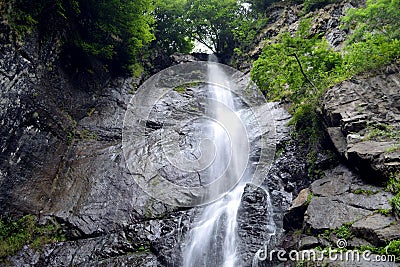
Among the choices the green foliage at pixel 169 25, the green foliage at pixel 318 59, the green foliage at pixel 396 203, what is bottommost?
the green foliage at pixel 396 203

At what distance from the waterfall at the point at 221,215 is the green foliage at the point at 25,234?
10.7 ft

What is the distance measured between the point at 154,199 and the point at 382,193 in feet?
17.7

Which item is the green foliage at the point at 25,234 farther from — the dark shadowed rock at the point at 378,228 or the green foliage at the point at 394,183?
the green foliage at the point at 394,183

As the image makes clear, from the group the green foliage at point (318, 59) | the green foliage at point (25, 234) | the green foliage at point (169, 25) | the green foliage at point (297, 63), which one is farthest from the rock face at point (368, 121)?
the green foliage at point (169, 25)

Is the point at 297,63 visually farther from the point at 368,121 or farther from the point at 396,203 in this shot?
the point at 396,203

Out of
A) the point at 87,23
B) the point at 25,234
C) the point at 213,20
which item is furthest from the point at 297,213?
the point at 213,20

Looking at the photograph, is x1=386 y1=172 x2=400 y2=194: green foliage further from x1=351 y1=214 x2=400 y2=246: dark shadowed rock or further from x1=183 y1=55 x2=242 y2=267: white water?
x1=183 y1=55 x2=242 y2=267: white water

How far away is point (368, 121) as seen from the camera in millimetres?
5836

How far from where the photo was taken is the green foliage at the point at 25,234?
6656mm

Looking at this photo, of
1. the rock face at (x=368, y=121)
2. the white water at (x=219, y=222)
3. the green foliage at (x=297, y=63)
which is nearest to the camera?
the rock face at (x=368, y=121)

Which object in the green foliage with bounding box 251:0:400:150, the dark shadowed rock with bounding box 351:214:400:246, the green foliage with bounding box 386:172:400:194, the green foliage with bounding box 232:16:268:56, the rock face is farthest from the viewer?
the green foliage with bounding box 232:16:268:56

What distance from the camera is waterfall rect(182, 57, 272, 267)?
6316mm

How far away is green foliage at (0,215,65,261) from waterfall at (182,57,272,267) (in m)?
3.25

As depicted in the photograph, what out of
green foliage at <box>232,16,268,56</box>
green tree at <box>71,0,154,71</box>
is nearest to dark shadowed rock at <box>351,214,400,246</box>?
green tree at <box>71,0,154,71</box>
